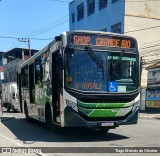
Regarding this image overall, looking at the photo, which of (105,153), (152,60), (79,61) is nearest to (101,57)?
(79,61)

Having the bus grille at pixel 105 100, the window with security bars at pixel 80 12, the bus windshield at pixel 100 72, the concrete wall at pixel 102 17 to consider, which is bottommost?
the bus grille at pixel 105 100

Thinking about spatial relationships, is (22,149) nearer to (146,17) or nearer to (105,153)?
(105,153)

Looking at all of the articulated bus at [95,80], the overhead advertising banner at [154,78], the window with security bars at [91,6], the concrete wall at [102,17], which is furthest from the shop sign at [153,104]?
the articulated bus at [95,80]

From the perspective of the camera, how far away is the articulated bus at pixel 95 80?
1204cm

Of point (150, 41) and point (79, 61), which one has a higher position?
point (150, 41)

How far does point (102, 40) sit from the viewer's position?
497 inches

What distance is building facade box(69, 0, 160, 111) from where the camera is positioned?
141ft

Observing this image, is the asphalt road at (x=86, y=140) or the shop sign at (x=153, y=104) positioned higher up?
the asphalt road at (x=86, y=140)

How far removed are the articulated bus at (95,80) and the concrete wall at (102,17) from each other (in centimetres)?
3085

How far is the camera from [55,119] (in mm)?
13383

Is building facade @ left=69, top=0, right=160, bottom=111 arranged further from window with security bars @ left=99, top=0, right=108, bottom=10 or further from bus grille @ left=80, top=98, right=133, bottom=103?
bus grille @ left=80, top=98, right=133, bottom=103

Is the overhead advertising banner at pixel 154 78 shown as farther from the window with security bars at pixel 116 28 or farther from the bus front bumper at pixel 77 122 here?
the bus front bumper at pixel 77 122

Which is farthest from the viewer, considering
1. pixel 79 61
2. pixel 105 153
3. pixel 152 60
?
pixel 152 60

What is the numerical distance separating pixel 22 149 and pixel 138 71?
4.90m
